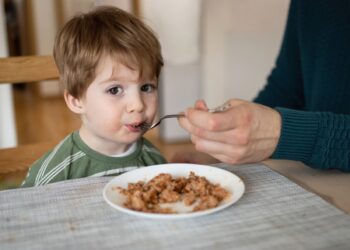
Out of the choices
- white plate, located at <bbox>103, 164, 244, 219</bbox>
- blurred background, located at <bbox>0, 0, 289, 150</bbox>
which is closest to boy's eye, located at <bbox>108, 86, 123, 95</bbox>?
white plate, located at <bbox>103, 164, 244, 219</bbox>

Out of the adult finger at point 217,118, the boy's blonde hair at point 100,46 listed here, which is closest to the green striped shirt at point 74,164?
the boy's blonde hair at point 100,46

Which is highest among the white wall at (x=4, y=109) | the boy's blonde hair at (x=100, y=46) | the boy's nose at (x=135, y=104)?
the boy's blonde hair at (x=100, y=46)

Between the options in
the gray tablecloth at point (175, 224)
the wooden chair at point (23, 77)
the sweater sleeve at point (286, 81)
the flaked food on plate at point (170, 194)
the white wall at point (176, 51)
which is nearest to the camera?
the gray tablecloth at point (175, 224)

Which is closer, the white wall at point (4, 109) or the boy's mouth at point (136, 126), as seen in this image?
the boy's mouth at point (136, 126)

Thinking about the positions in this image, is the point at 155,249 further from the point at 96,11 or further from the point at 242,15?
the point at 242,15

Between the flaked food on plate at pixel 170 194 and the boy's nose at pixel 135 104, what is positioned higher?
the boy's nose at pixel 135 104

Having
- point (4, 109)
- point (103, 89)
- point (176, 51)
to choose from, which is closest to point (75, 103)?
point (103, 89)

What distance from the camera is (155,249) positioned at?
1.82ft

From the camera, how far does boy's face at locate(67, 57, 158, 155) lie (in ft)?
3.26

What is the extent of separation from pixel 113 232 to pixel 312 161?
0.45 metres

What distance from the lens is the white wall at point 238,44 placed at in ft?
9.55

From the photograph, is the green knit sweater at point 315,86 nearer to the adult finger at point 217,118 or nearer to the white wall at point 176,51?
the adult finger at point 217,118

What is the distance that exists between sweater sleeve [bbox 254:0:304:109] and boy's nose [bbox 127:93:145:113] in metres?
0.50

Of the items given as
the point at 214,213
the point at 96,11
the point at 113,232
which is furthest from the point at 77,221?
the point at 96,11
